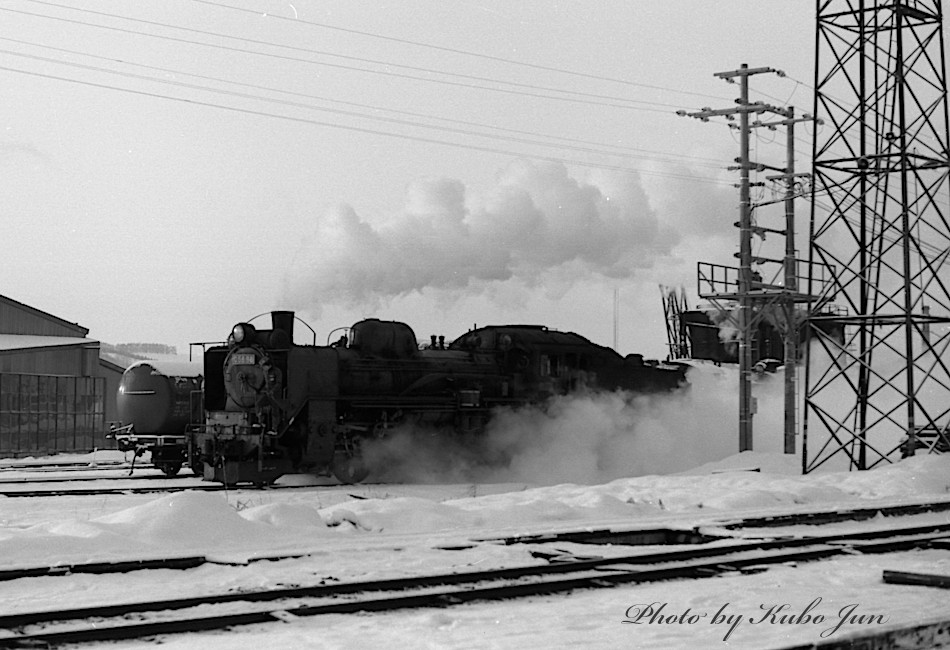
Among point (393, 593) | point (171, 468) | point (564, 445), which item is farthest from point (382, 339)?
point (393, 593)

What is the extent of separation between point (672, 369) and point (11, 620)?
2066 cm

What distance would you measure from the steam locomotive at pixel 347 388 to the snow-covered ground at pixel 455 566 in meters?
2.93

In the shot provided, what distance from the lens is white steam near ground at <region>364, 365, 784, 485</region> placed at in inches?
869

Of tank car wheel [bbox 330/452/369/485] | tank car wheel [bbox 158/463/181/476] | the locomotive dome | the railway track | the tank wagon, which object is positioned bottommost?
tank car wheel [bbox 158/463/181/476]

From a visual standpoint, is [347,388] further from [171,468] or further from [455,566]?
[455,566]

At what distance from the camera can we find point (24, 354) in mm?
35531

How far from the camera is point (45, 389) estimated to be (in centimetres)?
3481

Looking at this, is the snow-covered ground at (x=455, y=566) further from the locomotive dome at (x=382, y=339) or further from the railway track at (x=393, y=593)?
the locomotive dome at (x=382, y=339)

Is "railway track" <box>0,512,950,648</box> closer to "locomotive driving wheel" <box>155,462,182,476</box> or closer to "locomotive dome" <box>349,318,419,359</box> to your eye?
"locomotive dome" <box>349,318,419,359</box>

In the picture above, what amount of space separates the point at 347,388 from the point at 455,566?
36.5 feet

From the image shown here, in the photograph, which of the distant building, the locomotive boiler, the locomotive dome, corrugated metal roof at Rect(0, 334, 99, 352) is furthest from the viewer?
corrugated metal roof at Rect(0, 334, 99, 352)

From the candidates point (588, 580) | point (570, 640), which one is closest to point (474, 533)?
point (588, 580)

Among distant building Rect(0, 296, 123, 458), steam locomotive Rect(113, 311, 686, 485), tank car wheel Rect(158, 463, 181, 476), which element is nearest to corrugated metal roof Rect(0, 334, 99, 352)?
distant building Rect(0, 296, 123, 458)

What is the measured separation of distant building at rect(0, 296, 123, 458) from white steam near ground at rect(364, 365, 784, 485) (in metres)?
16.1
